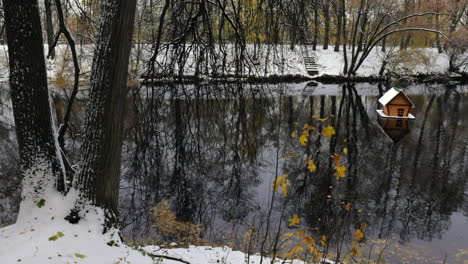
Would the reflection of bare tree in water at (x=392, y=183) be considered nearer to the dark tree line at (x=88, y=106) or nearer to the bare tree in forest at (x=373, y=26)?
the dark tree line at (x=88, y=106)

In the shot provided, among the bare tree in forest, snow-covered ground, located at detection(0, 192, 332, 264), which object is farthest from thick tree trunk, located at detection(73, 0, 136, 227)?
the bare tree in forest

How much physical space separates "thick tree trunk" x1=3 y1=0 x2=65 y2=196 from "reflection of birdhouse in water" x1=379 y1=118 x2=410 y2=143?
12.5 meters

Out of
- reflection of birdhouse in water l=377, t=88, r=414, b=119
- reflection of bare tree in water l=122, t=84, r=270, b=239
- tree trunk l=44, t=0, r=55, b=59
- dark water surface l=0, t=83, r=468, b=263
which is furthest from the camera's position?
reflection of birdhouse in water l=377, t=88, r=414, b=119

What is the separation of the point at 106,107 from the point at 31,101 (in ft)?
2.27

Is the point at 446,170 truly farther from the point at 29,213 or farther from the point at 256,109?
the point at 29,213

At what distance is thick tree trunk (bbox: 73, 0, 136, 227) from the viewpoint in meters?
2.75

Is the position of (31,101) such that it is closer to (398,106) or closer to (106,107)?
(106,107)

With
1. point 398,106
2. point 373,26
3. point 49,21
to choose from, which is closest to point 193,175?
point 49,21

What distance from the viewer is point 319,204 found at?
332 inches

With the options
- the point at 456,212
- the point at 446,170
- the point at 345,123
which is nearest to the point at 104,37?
the point at 456,212

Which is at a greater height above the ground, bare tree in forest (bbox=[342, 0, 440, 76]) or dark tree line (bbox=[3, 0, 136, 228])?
bare tree in forest (bbox=[342, 0, 440, 76])

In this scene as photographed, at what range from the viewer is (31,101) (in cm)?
302

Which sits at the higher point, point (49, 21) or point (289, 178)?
point (49, 21)

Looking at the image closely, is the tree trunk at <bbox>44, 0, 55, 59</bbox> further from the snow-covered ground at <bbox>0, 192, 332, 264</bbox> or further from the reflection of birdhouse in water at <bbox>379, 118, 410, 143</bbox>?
the reflection of birdhouse in water at <bbox>379, 118, 410, 143</bbox>
